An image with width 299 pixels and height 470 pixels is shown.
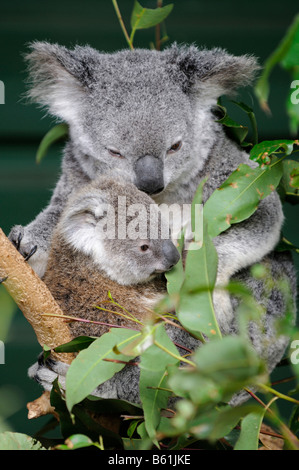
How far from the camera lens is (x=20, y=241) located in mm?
1908

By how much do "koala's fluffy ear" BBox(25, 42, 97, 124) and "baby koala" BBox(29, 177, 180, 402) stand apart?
0.48 m

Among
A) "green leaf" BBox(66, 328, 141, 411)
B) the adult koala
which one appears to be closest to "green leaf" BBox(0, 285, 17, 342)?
the adult koala

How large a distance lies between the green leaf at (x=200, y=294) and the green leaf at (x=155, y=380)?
2.8 inches

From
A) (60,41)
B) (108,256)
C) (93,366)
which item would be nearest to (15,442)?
(93,366)

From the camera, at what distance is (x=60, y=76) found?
2.13m

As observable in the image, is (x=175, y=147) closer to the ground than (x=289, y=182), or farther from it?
farther from it

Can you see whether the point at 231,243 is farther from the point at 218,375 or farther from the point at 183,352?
the point at 218,375

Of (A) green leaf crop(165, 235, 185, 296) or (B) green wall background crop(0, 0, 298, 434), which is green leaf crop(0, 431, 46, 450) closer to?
(A) green leaf crop(165, 235, 185, 296)

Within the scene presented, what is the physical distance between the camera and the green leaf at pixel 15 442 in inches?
48.4

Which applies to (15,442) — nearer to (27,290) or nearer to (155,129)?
(27,290)

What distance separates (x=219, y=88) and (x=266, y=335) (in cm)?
97

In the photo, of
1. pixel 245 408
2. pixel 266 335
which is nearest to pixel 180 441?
pixel 245 408

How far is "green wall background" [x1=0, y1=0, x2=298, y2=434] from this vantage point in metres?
3.14

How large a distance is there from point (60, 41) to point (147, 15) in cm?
131
